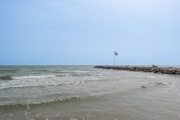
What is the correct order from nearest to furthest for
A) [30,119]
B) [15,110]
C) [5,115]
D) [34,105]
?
[30,119], [5,115], [15,110], [34,105]

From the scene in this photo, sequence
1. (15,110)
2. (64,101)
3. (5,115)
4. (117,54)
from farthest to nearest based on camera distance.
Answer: (117,54) < (64,101) < (15,110) < (5,115)

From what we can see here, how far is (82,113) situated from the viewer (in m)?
5.83

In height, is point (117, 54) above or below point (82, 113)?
above

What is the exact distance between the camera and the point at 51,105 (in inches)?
273

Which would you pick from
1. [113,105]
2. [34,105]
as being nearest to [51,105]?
[34,105]

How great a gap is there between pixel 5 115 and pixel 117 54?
61.7 metres

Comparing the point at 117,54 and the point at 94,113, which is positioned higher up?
the point at 117,54

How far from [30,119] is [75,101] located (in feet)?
9.52

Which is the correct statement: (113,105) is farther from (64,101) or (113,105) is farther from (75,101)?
(64,101)

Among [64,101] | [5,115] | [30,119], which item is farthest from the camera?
A: [64,101]

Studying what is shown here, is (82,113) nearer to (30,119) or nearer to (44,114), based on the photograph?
(44,114)

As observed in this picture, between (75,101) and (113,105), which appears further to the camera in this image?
(75,101)

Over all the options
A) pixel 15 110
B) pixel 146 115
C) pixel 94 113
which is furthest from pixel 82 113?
pixel 15 110

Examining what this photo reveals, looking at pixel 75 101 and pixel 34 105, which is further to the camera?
pixel 75 101
